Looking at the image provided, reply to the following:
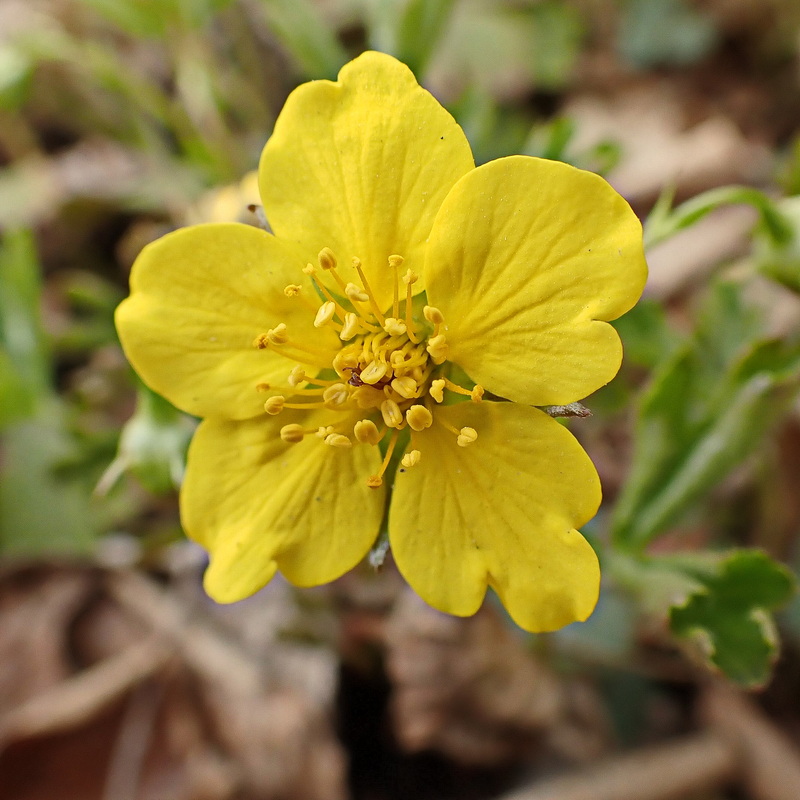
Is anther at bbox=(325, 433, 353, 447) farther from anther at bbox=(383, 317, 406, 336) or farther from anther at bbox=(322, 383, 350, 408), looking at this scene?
anther at bbox=(383, 317, 406, 336)

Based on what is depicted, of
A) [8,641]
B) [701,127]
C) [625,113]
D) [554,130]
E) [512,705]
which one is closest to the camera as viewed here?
[554,130]

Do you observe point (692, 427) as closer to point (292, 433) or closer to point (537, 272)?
point (537, 272)

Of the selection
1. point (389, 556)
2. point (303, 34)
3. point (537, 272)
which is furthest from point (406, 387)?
point (303, 34)

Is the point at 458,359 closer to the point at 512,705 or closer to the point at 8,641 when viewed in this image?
the point at 512,705

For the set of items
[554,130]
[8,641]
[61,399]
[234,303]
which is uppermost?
[554,130]

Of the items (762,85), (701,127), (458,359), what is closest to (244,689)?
(458,359)

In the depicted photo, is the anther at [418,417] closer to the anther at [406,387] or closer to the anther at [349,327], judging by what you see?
the anther at [406,387]

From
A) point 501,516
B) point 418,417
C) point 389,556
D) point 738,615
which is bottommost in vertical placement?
point 389,556
